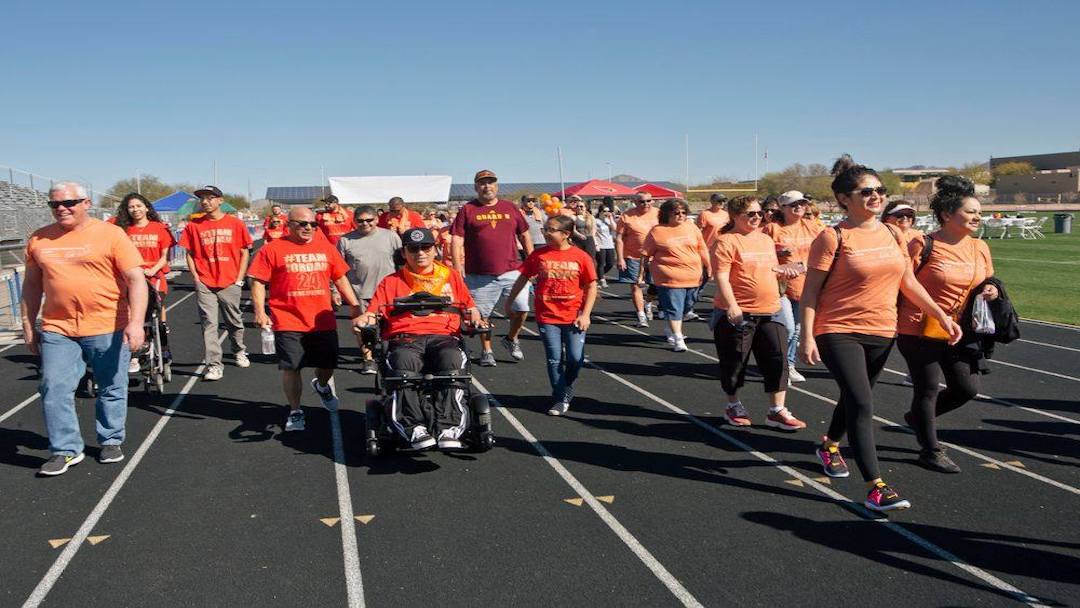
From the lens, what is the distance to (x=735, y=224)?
6949 millimetres

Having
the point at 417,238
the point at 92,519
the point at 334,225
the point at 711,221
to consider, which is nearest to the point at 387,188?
the point at 334,225

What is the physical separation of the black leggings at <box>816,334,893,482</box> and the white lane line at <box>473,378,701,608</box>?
4.96ft

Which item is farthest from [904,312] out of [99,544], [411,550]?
[99,544]

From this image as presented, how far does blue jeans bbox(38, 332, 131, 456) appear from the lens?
560 centimetres

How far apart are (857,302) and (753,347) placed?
202cm

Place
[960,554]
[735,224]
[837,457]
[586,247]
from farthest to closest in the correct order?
1. [586,247]
2. [735,224]
3. [837,457]
4. [960,554]

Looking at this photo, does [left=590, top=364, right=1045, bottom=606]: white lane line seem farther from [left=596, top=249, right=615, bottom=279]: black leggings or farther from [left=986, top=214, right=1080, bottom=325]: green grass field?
[left=596, top=249, right=615, bottom=279]: black leggings

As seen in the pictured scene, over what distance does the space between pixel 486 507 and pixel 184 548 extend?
171 cm

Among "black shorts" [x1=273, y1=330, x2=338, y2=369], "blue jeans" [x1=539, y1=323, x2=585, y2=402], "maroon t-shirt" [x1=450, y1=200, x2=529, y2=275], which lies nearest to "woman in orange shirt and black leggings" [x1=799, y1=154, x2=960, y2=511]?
"blue jeans" [x1=539, y1=323, x2=585, y2=402]

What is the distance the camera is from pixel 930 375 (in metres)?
5.59

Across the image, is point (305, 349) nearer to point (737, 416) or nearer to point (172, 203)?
point (737, 416)

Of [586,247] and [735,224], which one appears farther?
[586,247]

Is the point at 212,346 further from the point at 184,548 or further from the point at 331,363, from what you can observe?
the point at 184,548

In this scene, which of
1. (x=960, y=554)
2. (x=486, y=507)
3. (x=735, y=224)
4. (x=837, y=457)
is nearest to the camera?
(x=960, y=554)
